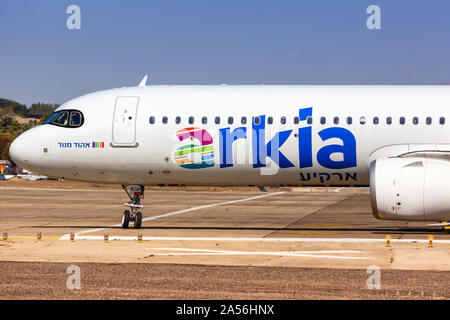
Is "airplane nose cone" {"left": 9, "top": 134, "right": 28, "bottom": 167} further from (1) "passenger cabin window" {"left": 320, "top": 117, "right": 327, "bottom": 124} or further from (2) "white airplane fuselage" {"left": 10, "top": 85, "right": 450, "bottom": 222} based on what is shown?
(1) "passenger cabin window" {"left": 320, "top": 117, "right": 327, "bottom": 124}

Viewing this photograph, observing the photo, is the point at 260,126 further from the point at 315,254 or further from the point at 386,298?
the point at 386,298

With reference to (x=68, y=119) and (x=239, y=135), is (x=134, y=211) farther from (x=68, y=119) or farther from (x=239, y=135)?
(x=239, y=135)

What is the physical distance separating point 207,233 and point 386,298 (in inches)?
460

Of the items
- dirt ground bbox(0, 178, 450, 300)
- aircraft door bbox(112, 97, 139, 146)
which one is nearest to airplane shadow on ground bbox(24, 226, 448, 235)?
dirt ground bbox(0, 178, 450, 300)

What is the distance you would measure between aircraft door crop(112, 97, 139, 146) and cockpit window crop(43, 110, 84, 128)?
123 cm

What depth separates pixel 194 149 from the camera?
75.2ft

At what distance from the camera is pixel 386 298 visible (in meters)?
12.0

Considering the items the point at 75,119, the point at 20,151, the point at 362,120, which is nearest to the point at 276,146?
the point at 362,120

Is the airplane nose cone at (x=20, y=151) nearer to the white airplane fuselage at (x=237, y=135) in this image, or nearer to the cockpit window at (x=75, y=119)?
the white airplane fuselage at (x=237, y=135)

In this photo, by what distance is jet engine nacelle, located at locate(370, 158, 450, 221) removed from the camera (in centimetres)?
1905

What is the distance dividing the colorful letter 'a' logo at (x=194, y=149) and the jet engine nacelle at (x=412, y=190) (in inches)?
219

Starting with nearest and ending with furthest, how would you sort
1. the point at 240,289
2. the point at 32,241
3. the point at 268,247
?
the point at 240,289, the point at 268,247, the point at 32,241

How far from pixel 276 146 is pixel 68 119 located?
7.03m
